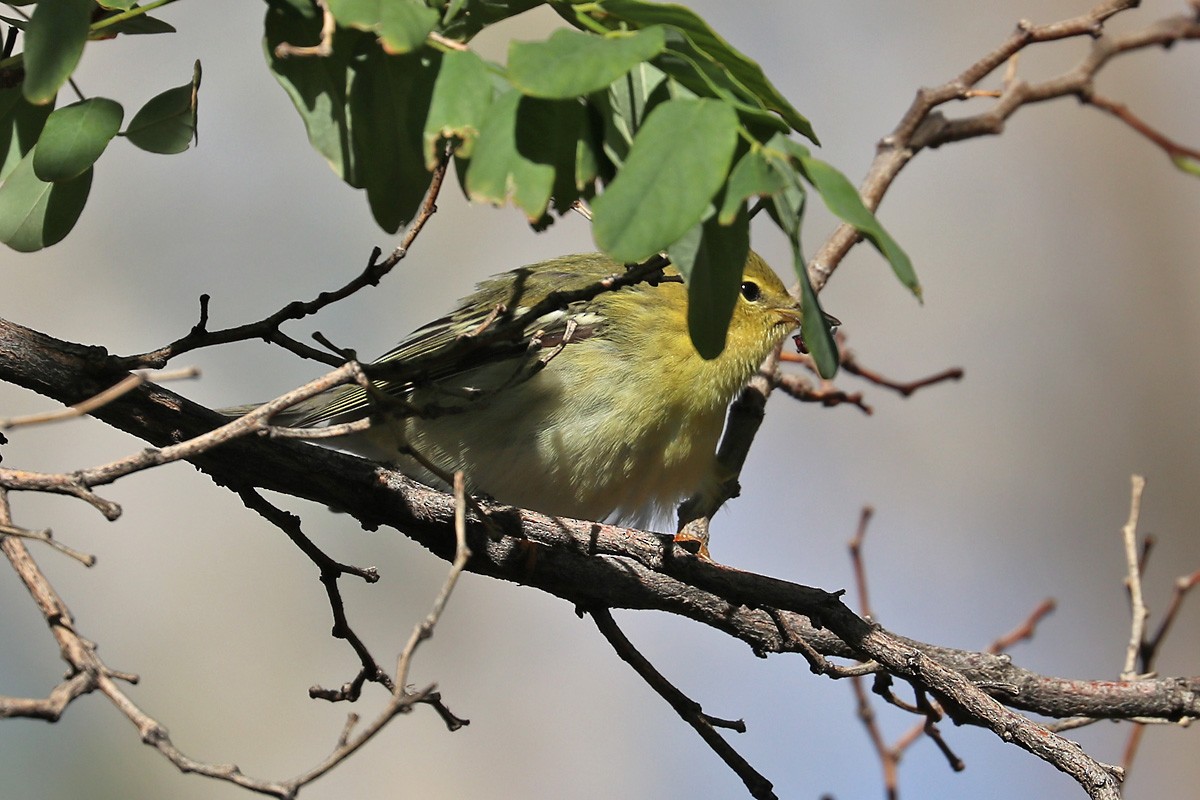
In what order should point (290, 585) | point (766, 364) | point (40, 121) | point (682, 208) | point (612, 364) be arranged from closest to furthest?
point (682, 208) < point (40, 121) < point (612, 364) < point (766, 364) < point (290, 585)

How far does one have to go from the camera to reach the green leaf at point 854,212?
4.55 feet

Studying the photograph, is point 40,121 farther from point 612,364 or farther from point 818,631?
point 818,631

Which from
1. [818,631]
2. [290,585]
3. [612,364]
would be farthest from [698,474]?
[290,585]

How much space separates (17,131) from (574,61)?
117 cm

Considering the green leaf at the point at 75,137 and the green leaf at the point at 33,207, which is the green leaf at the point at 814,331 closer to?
the green leaf at the point at 75,137

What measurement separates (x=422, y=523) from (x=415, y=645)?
3.31 ft

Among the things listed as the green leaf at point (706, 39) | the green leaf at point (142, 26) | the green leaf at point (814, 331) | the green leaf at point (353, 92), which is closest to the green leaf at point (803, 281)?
the green leaf at point (814, 331)

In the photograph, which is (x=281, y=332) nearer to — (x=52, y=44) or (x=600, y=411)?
(x=52, y=44)

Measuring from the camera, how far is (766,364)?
12.6 feet

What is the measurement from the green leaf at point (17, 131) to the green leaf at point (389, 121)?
740mm

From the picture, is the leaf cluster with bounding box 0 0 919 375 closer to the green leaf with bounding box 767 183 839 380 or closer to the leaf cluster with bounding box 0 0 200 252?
the green leaf with bounding box 767 183 839 380

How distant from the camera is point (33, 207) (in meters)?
1.99

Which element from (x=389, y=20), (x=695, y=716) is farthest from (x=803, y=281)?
(x=695, y=716)

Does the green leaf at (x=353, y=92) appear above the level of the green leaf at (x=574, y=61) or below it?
above
